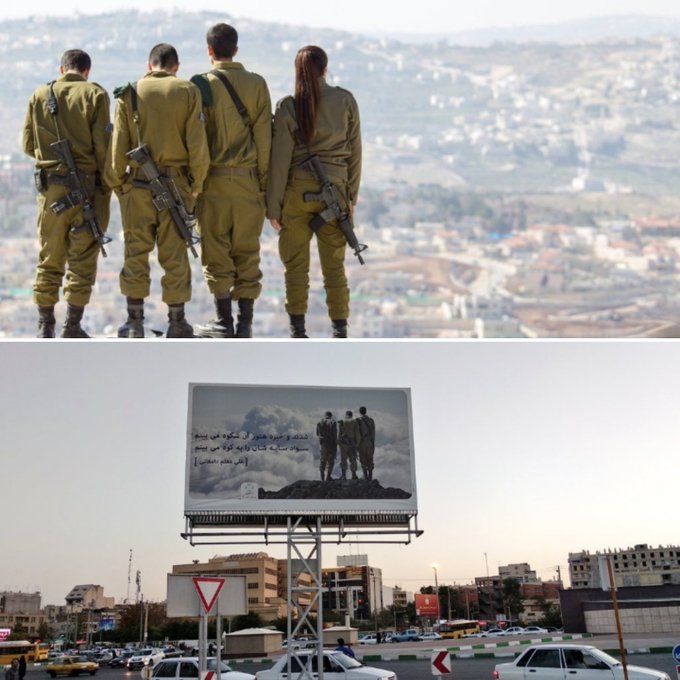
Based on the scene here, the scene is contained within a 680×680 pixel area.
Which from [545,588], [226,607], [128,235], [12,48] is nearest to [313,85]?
[128,235]

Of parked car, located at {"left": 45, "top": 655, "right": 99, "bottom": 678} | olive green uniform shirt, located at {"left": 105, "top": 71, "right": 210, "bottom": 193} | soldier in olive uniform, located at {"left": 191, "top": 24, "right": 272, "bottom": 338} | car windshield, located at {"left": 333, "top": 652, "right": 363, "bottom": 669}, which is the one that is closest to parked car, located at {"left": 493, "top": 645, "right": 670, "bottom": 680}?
car windshield, located at {"left": 333, "top": 652, "right": 363, "bottom": 669}

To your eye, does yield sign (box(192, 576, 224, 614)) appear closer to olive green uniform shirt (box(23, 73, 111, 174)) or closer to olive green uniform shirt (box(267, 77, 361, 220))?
olive green uniform shirt (box(267, 77, 361, 220))

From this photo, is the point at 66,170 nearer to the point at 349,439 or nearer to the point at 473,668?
the point at 349,439

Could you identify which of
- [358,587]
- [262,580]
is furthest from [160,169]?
[358,587]

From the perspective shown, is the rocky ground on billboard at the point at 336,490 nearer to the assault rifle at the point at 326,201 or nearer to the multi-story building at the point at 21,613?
the assault rifle at the point at 326,201

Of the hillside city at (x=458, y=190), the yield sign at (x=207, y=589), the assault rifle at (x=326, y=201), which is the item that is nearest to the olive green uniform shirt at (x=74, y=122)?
the hillside city at (x=458, y=190)

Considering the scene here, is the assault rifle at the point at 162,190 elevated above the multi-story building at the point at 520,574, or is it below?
below

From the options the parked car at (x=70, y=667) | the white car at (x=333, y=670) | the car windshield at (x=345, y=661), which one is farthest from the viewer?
the parked car at (x=70, y=667)

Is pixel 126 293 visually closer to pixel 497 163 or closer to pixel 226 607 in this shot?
pixel 226 607
